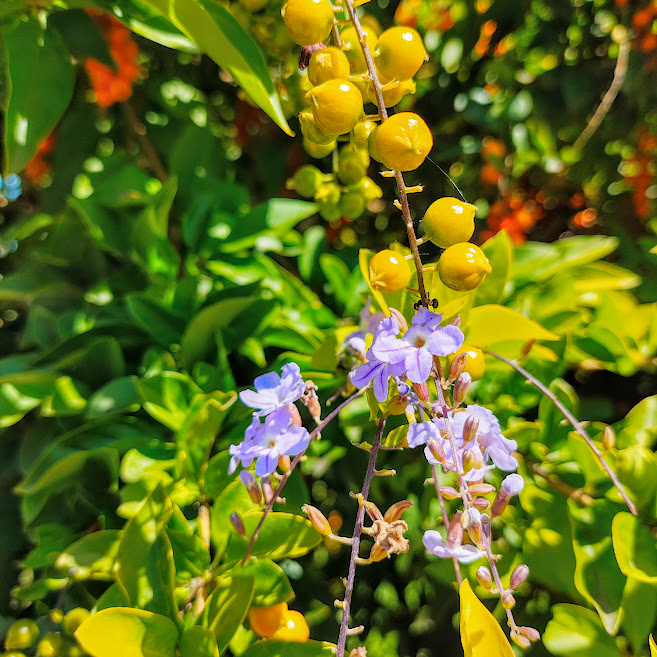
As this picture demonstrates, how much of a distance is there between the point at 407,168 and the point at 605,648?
363mm

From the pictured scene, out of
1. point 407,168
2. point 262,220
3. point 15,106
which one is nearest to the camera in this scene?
point 407,168

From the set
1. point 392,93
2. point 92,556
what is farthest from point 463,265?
point 92,556

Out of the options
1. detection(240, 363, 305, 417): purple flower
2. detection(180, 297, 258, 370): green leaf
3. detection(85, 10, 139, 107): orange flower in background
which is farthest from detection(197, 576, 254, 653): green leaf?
detection(85, 10, 139, 107): orange flower in background

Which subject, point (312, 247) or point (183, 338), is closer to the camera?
point (183, 338)

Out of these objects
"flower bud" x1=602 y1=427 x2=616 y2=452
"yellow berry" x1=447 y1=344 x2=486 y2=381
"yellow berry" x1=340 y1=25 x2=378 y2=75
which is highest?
"yellow berry" x1=340 y1=25 x2=378 y2=75

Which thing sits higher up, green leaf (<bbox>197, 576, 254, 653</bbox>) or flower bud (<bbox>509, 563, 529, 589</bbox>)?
green leaf (<bbox>197, 576, 254, 653</bbox>)

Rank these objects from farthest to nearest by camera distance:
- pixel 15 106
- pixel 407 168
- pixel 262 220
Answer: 1. pixel 262 220
2. pixel 15 106
3. pixel 407 168

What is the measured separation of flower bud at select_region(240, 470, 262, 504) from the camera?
373mm

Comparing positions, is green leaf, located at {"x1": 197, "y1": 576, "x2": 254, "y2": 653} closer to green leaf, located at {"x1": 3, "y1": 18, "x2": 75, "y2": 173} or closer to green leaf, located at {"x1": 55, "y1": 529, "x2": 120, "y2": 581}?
green leaf, located at {"x1": 55, "y1": 529, "x2": 120, "y2": 581}

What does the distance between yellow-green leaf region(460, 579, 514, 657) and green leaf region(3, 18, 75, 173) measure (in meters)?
0.47

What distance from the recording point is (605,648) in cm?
42

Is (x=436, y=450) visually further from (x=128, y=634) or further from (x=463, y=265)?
(x=128, y=634)

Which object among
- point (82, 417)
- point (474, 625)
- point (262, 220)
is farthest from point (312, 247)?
point (474, 625)

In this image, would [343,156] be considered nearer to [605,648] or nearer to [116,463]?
[116,463]
